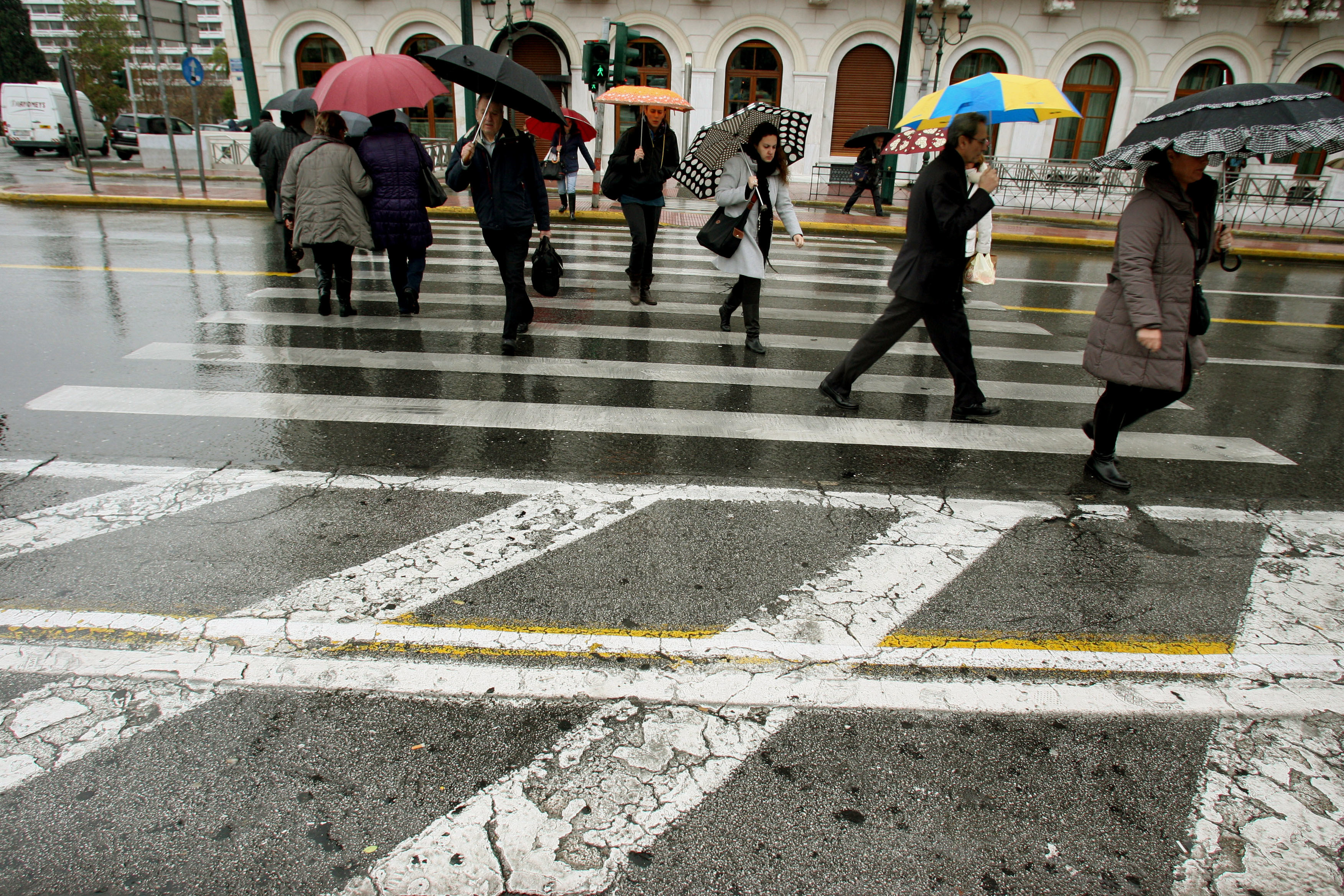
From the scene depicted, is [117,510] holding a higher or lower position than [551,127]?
lower

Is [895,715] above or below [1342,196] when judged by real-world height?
below

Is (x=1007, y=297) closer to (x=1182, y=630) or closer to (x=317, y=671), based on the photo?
(x=1182, y=630)

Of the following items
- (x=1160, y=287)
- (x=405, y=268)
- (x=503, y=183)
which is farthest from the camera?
(x=405, y=268)

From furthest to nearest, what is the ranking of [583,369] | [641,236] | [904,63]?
[904,63] → [641,236] → [583,369]

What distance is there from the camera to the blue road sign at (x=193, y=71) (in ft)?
54.2

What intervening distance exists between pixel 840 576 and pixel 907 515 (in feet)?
2.68

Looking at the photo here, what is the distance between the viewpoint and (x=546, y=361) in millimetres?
6562

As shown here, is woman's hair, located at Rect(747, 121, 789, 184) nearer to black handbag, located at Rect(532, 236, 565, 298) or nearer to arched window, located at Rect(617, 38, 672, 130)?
black handbag, located at Rect(532, 236, 565, 298)

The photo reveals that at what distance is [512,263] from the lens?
6531mm

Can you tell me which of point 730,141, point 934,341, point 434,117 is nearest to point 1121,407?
point 934,341

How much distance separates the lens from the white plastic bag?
301 inches

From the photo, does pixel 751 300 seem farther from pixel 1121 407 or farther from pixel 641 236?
pixel 1121 407

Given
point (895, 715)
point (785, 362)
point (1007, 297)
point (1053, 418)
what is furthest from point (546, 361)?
point (1007, 297)

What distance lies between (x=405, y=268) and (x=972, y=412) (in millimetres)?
5312
